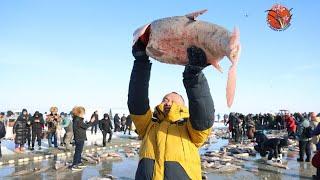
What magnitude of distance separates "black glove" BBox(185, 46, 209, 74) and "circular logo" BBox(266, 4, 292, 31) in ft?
42.7

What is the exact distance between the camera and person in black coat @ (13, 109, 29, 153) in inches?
695

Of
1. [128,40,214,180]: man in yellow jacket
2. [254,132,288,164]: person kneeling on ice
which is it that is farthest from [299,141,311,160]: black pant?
[128,40,214,180]: man in yellow jacket

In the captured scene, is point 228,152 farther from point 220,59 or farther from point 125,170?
point 220,59

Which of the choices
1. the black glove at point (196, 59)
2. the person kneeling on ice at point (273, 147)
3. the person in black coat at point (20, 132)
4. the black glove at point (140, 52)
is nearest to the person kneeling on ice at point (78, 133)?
the person in black coat at point (20, 132)

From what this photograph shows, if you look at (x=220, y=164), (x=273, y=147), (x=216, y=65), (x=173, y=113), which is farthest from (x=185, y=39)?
(x=273, y=147)

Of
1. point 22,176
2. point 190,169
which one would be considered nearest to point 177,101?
point 190,169

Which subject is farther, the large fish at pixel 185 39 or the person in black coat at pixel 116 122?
the person in black coat at pixel 116 122

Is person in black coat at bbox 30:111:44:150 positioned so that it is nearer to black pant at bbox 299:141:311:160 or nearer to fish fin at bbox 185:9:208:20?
black pant at bbox 299:141:311:160

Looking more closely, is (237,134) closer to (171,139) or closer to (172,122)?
(172,122)

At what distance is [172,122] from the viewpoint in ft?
12.6

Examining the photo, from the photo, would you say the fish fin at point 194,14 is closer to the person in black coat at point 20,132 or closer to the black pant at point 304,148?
the black pant at point 304,148

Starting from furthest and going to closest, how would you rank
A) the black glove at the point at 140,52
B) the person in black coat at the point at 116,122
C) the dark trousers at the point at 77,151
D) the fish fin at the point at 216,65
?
the person in black coat at the point at 116,122 < the dark trousers at the point at 77,151 < the black glove at the point at 140,52 < the fish fin at the point at 216,65

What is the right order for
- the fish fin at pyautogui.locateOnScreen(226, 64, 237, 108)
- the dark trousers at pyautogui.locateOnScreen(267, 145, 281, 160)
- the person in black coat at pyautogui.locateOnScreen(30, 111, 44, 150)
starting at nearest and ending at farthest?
1. the fish fin at pyautogui.locateOnScreen(226, 64, 237, 108)
2. the dark trousers at pyautogui.locateOnScreen(267, 145, 281, 160)
3. the person in black coat at pyautogui.locateOnScreen(30, 111, 44, 150)

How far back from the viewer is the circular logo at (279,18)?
1580 cm
